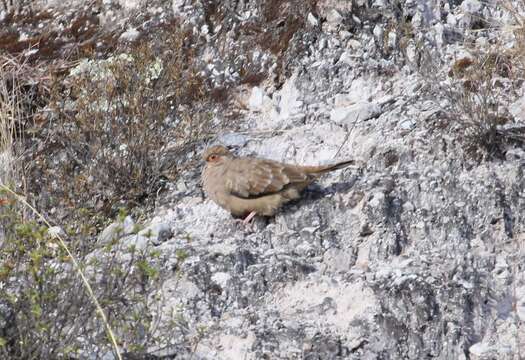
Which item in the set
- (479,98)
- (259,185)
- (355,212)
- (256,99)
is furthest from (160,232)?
(479,98)

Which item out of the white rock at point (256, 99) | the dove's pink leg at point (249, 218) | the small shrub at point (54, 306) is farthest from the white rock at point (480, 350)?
the white rock at point (256, 99)

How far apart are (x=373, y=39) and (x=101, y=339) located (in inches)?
162

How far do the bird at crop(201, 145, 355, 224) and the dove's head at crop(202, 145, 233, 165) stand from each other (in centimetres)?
16

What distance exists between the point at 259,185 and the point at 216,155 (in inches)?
20.0

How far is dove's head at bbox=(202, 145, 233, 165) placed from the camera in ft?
24.8

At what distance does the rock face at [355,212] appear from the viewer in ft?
20.2

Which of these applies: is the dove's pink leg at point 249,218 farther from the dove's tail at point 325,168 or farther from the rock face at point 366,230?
the dove's tail at point 325,168

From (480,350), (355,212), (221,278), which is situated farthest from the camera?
(355,212)

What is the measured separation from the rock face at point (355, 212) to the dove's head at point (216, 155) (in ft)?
1.16

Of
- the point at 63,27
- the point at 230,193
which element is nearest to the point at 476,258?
the point at 230,193

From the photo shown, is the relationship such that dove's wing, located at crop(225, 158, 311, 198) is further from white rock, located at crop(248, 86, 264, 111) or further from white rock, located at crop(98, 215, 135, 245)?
white rock, located at crop(248, 86, 264, 111)

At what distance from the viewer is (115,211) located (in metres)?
7.84

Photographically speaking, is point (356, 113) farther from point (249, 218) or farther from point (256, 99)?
point (249, 218)

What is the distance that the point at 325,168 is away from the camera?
723cm
